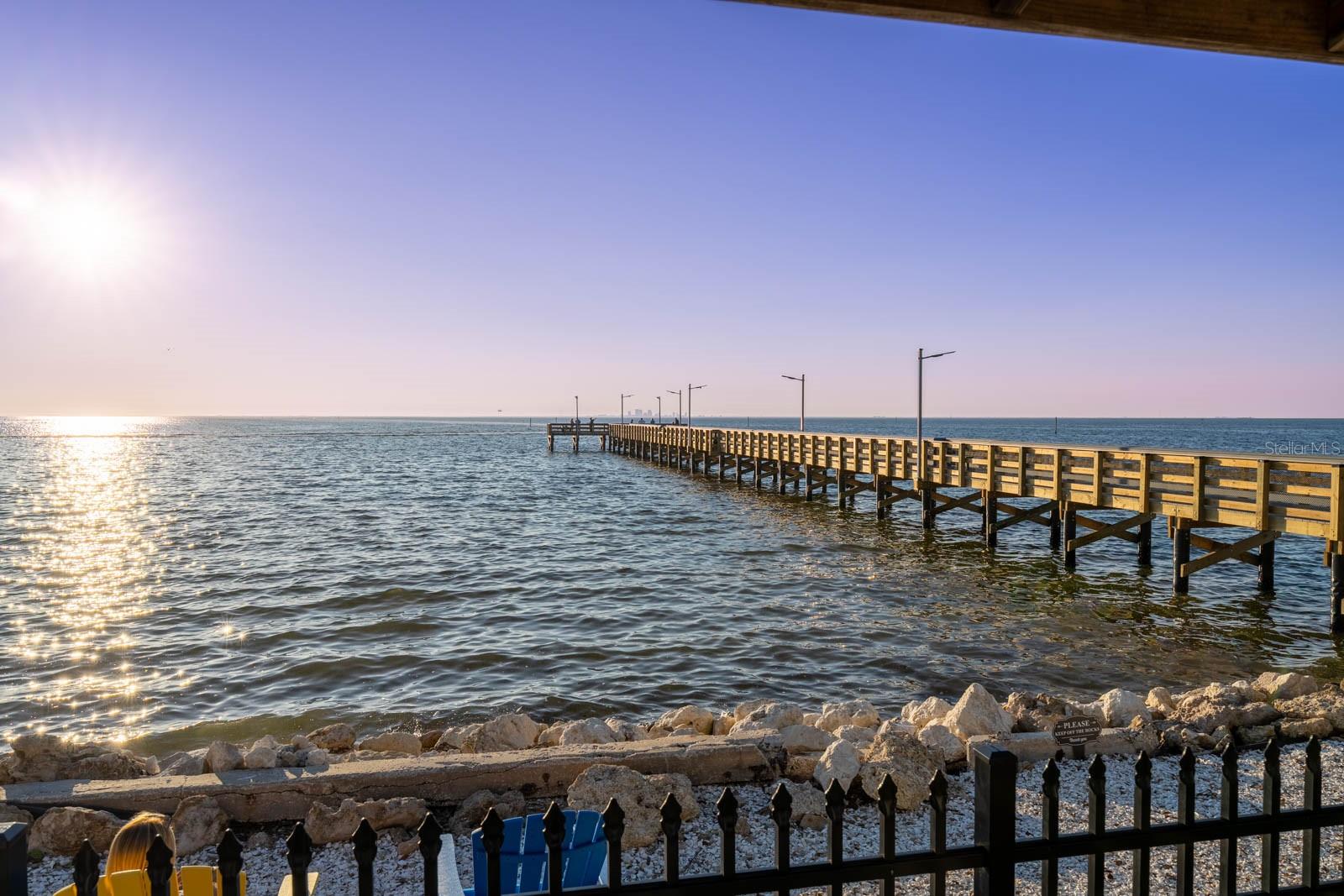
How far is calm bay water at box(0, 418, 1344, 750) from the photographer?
34.8ft

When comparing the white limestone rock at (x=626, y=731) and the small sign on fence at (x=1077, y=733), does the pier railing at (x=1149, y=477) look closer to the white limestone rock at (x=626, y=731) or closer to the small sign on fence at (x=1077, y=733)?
the small sign on fence at (x=1077, y=733)

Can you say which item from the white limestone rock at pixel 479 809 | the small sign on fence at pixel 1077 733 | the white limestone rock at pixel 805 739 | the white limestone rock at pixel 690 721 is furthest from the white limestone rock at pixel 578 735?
the small sign on fence at pixel 1077 733

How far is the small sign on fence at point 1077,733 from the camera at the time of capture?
21.3 ft

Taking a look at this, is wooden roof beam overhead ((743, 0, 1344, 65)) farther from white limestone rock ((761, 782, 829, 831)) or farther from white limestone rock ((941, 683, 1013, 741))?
white limestone rock ((941, 683, 1013, 741))

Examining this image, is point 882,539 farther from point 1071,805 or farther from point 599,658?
point 1071,805

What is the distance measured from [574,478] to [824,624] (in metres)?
37.4

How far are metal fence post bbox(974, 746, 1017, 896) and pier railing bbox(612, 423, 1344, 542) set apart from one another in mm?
13822

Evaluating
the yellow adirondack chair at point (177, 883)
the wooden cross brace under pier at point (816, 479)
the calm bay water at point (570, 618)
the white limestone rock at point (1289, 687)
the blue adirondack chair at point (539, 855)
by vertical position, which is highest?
the yellow adirondack chair at point (177, 883)

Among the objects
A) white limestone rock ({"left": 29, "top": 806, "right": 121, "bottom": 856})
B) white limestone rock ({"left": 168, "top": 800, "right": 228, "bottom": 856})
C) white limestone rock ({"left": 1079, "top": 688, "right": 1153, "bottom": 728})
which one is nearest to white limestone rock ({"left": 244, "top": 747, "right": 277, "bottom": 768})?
white limestone rock ({"left": 168, "top": 800, "right": 228, "bottom": 856})

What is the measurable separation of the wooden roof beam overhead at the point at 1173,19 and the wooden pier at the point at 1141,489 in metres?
12.3

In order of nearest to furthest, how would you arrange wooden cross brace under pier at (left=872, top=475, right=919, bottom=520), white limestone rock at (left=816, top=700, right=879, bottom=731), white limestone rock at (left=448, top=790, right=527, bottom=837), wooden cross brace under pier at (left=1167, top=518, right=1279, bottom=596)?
white limestone rock at (left=448, top=790, right=527, bottom=837) < white limestone rock at (left=816, top=700, right=879, bottom=731) < wooden cross brace under pier at (left=1167, top=518, right=1279, bottom=596) < wooden cross brace under pier at (left=872, top=475, right=919, bottom=520)

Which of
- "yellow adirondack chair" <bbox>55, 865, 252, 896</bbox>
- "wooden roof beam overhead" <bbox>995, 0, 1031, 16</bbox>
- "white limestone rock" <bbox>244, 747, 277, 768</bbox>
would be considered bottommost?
"white limestone rock" <bbox>244, 747, 277, 768</bbox>

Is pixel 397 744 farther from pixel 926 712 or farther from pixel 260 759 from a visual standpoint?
pixel 926 712

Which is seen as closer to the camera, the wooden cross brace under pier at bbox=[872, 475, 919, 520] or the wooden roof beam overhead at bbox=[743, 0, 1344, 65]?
the wooden roof beam overhead at bbox=[743, 0, 1344, 65]
